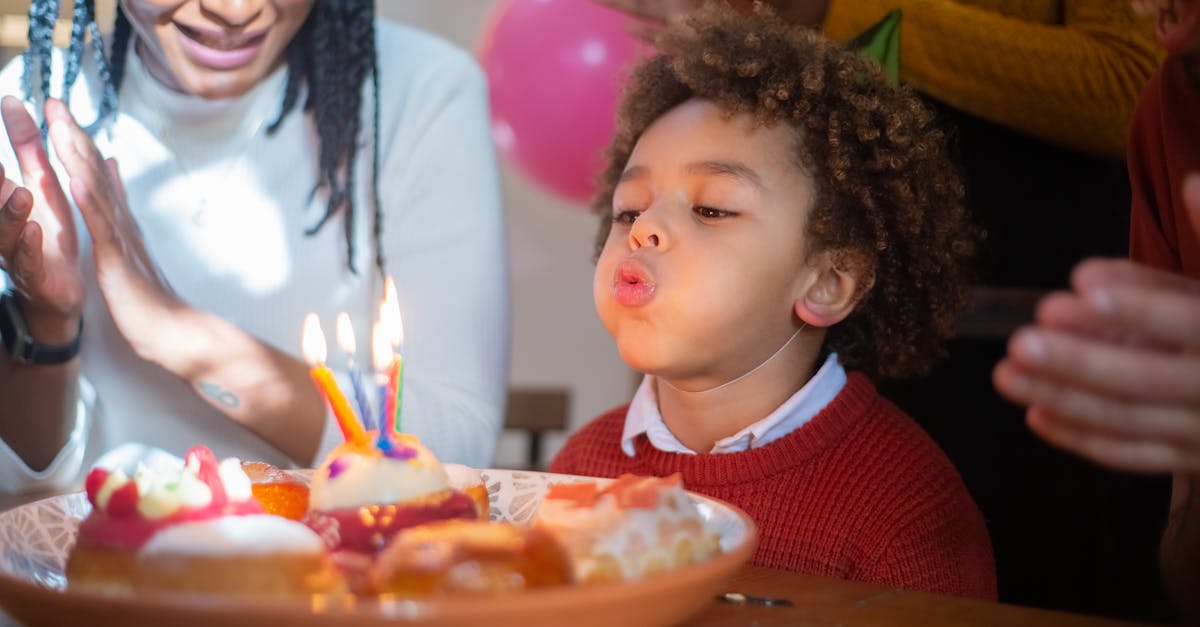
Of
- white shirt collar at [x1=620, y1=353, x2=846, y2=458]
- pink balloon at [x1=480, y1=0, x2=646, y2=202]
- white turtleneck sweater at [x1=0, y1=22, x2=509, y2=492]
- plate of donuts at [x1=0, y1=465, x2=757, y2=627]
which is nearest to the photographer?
plate of donuts at [x1=0, y1=465, x2=757, y2=627]

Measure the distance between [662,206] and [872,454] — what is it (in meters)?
0.34

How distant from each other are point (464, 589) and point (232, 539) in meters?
0.15

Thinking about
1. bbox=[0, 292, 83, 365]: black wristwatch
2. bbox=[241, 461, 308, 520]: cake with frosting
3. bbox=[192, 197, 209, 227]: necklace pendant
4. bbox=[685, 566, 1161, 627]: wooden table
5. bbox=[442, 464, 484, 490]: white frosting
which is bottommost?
bbox=[0, 292, 83, 365]: black wristwatch

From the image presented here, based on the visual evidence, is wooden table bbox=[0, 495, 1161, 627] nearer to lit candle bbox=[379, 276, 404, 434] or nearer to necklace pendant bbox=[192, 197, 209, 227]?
lit candle bbox=[379, 276, 404, 434]

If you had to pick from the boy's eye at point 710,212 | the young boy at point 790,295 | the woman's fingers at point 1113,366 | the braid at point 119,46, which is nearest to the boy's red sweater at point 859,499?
the young boy at point 790,295

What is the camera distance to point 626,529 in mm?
744

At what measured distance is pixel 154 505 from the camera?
0.76 meters

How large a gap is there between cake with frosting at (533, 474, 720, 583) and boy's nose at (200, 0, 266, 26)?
919 millimetres

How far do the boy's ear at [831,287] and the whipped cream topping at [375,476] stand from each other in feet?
1.74

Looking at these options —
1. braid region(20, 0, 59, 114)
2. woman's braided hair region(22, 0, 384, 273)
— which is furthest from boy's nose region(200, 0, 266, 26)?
braid region(20, 0, 59, 114)

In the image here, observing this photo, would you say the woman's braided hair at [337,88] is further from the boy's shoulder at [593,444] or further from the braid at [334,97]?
the boy's shoulder at [593,444]

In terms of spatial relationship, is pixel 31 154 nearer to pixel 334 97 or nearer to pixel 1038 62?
pixel 334 97

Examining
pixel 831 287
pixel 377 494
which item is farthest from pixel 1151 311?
pixel 831 287

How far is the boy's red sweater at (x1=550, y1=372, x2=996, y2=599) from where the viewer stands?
3.66ft
